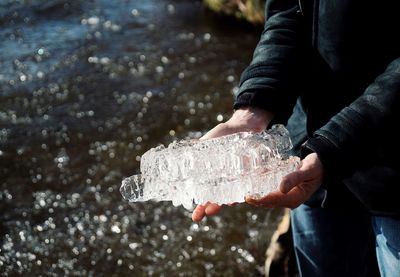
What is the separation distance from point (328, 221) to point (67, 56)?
5.17 meters

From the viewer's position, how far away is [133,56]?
22.7 feet

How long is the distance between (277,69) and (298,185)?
1.53 feet

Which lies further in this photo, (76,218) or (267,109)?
(76,218)

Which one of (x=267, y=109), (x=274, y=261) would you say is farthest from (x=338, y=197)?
(x=274, y=261)

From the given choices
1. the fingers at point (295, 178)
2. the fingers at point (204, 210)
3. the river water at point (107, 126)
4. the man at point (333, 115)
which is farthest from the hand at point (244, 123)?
the river water at point (107, 126)

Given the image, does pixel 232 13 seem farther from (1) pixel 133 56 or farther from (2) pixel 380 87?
(2) pixel 380 87

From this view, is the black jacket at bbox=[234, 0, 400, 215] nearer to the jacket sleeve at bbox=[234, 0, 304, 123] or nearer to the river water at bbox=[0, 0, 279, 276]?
the jacket sleeve at bbox=[234, 0, 304, 123]

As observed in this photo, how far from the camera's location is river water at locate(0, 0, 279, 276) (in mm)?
3912

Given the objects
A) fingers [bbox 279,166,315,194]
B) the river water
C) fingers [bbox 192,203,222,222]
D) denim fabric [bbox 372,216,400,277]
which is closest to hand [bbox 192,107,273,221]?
fingers [bbox 192,203,222,222]

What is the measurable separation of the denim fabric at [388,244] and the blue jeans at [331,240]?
0.33 ft

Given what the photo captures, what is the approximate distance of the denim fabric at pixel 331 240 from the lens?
2.22m

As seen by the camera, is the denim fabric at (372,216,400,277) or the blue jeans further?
the blue jeans

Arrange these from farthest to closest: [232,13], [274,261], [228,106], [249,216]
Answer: [232,13], [228,106], [249,216], [274,261]

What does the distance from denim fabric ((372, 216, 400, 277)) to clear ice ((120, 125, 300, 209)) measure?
1.43 ft
